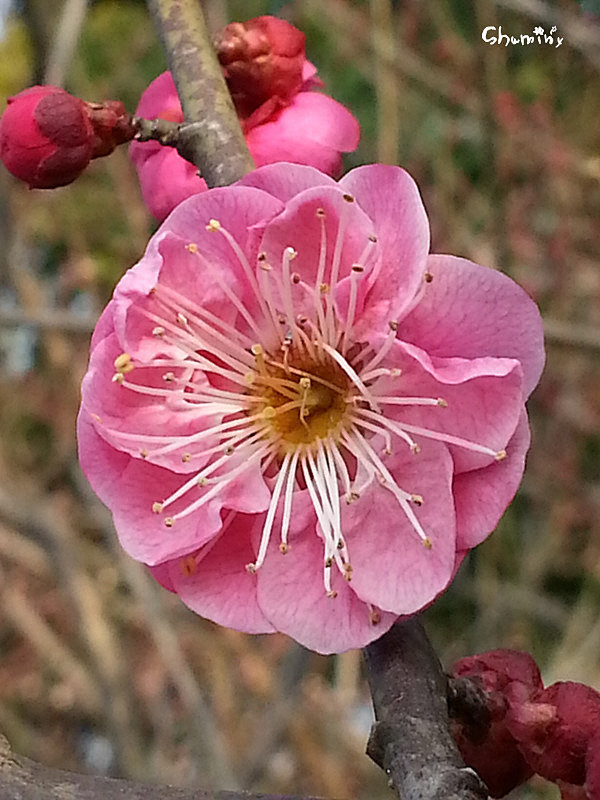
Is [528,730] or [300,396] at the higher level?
[300,396]

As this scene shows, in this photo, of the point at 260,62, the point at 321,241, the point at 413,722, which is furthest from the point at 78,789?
the point at 260,62

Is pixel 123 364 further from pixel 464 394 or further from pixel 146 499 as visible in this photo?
pixel 464 394

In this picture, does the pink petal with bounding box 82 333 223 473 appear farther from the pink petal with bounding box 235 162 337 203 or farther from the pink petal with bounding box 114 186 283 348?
the pink petal with bounding box 235 162 337 203

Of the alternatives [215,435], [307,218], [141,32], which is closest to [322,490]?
[215,435]

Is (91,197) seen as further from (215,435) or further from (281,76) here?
(215,435)

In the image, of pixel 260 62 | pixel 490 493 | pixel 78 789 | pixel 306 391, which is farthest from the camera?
pixel 260 62

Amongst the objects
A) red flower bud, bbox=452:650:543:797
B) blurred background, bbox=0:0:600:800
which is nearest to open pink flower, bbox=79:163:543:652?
red flower bud, bbox=452:650:543:797
